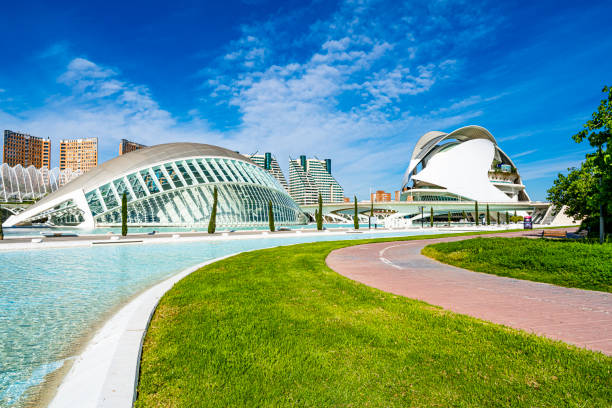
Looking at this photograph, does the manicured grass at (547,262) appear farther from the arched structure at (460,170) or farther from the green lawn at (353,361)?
the arched structure at (460,170)

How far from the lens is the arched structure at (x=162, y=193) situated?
35812 mm

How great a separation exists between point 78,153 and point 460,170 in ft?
602

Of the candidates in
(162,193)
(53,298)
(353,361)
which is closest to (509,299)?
(353,361)

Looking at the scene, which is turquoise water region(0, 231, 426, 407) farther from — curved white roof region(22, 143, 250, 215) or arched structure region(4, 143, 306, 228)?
curved white roof region(22, 143, 250, 215)

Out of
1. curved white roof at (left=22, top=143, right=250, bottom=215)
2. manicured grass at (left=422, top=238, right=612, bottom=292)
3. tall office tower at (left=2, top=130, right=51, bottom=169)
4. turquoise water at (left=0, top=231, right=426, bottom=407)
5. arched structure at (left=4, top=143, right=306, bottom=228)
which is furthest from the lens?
tall office tower at (left=2, top=130, right=51, bottom=169)

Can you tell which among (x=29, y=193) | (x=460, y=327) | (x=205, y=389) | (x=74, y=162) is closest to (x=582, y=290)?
(x=460, y=327)

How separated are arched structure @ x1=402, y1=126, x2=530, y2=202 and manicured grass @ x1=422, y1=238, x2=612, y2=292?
82.6m

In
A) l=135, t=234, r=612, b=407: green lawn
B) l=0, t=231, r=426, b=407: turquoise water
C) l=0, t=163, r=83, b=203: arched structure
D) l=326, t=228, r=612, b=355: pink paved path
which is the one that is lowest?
l=0, t=231, r=426, b=407: turquoise water

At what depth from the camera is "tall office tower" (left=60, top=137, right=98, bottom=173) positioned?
171 metres

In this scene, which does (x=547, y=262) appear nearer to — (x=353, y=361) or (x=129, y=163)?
(x=353, y=361)

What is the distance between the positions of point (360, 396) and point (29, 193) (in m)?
109

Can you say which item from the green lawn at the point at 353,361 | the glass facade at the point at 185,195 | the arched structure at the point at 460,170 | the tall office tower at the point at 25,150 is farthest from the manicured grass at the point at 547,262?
the tall office tower at the point at 25,150

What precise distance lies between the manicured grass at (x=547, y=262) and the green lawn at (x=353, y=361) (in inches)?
219

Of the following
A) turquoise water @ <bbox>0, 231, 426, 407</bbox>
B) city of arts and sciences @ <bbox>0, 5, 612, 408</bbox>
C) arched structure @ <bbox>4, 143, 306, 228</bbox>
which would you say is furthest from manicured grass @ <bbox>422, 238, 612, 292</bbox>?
arched structure @ <bbox>4, 143, 306, 228</bbox>
